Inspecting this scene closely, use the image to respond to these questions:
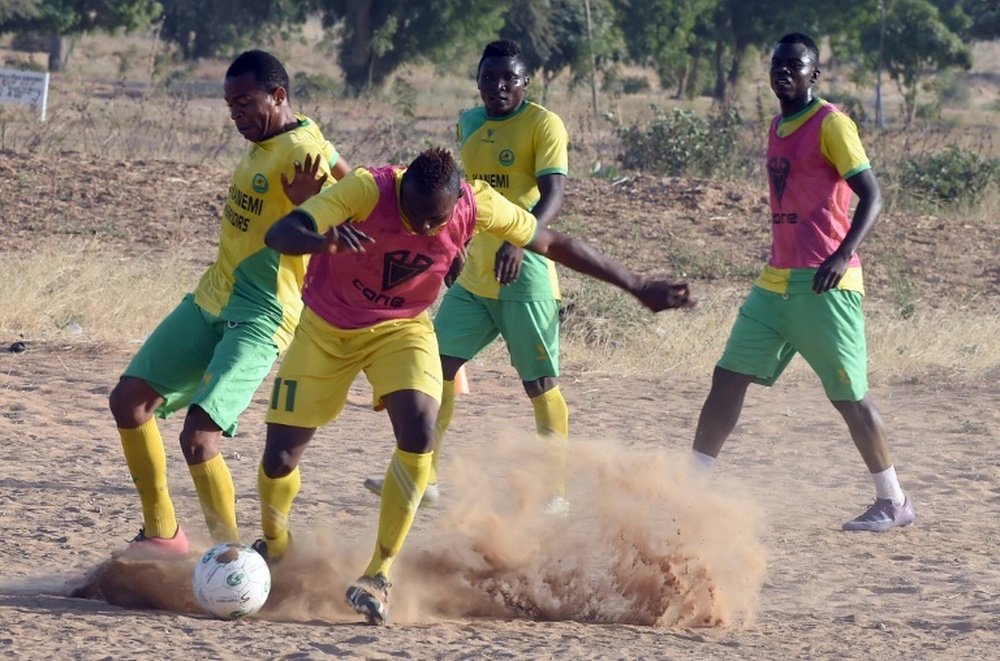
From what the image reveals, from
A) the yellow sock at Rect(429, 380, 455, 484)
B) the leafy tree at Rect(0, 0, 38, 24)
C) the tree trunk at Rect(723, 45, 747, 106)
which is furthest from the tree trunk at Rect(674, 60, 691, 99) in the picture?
the yellow sock at Rect(429, 380, 455, 484)

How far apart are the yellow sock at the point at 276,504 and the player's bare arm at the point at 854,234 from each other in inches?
93.8

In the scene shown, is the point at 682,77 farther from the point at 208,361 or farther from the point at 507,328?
the point at 208,361

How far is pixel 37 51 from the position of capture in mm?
51562

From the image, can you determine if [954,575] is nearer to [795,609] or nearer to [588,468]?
[795,609]

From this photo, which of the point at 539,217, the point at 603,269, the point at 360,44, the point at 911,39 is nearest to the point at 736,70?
the point at 911,39

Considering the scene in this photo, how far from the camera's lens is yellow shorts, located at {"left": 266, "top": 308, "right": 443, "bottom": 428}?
5199 millimetres

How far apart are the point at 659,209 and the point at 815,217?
9.59 meters

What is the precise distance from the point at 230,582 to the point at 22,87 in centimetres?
1728

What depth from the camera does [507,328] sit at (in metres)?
6.95

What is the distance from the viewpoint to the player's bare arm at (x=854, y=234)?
21.0 ft

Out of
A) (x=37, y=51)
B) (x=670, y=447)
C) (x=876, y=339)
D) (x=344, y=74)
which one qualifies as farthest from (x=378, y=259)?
(x=37, y=51)

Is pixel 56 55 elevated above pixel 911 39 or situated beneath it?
situated beneath

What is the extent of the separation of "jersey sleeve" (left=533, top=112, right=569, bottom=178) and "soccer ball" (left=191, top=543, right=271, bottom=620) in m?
2.52

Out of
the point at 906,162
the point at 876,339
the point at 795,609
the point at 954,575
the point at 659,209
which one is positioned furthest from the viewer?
Answer: the point at 906,162
